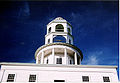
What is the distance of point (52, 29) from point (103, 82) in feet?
52.4

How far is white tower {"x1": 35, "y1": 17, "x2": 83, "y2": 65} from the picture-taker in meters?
34.7

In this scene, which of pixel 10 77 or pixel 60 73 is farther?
pixel 60 73

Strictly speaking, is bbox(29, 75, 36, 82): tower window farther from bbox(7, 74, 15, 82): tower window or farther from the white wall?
bbox(7, 74, 15, 82): tower window

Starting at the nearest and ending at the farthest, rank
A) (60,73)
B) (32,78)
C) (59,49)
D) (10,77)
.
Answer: (10,77)
(32,78)
(60,73)
(59,49)

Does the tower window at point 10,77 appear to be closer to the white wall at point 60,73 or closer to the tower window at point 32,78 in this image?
the white wall at point 60,73

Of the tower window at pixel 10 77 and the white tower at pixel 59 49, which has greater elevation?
the white tower at pixel 59 49

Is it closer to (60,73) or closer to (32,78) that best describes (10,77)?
(32,78)

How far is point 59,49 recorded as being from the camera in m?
35.3

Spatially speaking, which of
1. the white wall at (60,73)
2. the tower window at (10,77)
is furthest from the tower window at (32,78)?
the tower window at (10,77)

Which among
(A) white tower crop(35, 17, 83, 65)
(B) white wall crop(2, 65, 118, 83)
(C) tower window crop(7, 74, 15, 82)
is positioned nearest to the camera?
(C) tower window crop(7, 74, 15, 82)

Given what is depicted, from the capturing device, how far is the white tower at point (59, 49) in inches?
1364

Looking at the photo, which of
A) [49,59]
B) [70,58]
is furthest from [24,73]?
[70,58]

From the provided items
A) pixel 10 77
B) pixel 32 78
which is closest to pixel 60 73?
pixel 32 78

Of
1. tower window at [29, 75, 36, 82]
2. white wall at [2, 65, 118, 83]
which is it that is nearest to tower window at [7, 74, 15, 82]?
white wall at [2, 65, 118, 83]
